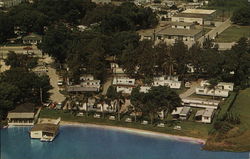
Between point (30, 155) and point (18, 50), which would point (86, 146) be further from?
point (18, 50)

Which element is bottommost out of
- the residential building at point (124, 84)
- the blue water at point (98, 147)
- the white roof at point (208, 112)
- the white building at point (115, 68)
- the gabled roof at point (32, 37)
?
the blue water at point (98, 147)

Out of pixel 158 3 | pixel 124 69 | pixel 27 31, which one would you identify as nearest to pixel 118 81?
pixel 124 69

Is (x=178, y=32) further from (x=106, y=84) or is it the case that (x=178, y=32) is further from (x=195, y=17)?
(x=106, y=84)

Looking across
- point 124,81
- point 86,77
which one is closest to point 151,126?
point 124,81

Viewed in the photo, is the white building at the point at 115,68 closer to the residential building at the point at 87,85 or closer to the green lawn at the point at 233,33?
the residential building at the point at 87,85

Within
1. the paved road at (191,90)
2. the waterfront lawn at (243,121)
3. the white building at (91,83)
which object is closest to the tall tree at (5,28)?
the white building at (91,83)

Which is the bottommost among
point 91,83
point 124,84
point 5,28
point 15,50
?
point 124,84

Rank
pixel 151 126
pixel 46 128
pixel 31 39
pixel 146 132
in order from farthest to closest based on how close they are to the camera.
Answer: pixel 31 39, pixel 151 126, pixel 146 132, pixel 46 128
